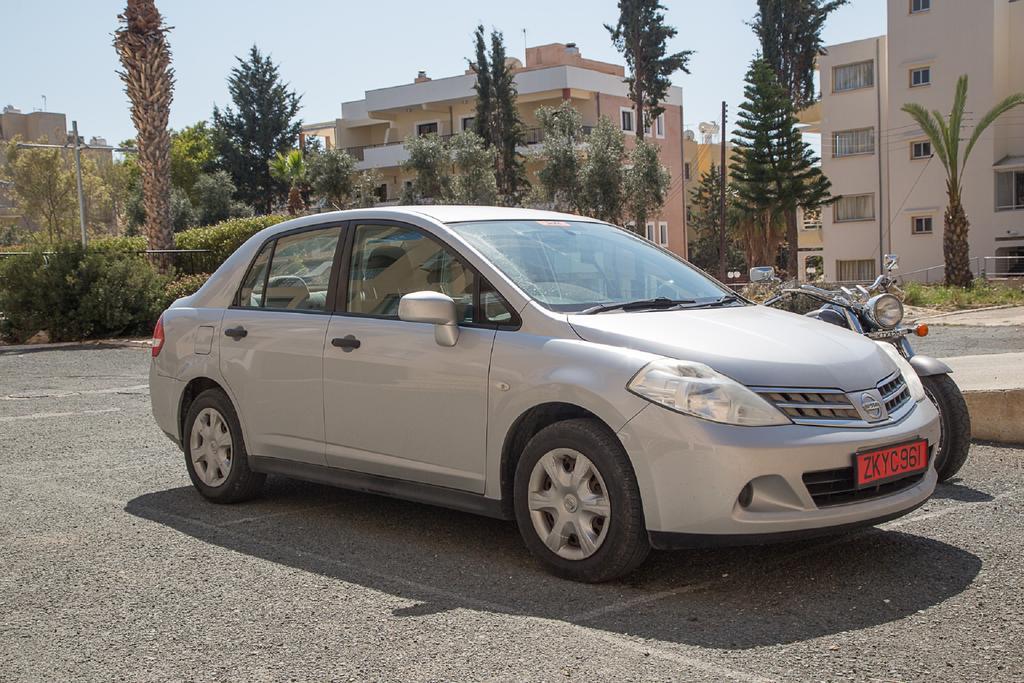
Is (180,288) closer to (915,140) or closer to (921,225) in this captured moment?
(921,225)

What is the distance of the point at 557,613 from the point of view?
4488 mm

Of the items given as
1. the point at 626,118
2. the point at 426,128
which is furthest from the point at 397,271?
the point at 426,128

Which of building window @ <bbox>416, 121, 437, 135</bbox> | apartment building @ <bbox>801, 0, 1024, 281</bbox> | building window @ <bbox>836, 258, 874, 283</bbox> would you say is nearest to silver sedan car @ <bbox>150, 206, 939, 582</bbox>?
apartment building @ <bbox>801, 0, 1024, 281</bbox>

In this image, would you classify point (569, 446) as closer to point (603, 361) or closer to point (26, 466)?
point (603, 361)

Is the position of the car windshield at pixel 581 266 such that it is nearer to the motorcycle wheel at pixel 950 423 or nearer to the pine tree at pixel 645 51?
the motorcycle wheel at pixel 950 423

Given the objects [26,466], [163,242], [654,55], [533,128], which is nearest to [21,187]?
[533,128]

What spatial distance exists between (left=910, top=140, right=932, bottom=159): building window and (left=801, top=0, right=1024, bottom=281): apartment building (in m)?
0.04

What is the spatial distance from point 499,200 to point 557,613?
49.6 meters

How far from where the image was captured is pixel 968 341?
58.6 feet

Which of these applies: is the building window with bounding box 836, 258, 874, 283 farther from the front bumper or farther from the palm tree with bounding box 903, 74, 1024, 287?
the front bumper

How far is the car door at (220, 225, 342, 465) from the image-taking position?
6.07 metres

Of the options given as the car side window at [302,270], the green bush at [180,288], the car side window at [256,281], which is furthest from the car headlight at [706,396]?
the green bush at [180,288]

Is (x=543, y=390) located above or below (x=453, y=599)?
above

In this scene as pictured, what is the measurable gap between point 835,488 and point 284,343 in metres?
3.07
